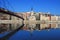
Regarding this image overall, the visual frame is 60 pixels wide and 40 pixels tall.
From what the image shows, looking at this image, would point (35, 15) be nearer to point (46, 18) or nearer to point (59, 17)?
point (46, 18)

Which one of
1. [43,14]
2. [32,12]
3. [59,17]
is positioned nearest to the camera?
[32,12]

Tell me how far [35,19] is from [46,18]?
2.74 metres

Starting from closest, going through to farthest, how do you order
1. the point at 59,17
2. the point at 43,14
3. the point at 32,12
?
the point at 32,12, the point at 43,14, the point at 59,17

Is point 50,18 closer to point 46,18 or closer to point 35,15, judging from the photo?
point 46,18

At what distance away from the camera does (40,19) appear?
31.2 m

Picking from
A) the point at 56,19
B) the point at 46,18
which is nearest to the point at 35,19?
the point at 46,18

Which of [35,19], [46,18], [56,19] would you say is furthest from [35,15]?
[56,19]

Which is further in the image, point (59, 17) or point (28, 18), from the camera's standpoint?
point (59, 17)

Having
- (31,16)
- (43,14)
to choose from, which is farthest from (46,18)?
(31,16)

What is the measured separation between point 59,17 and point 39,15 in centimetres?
573

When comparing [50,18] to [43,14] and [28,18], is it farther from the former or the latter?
[28,18]

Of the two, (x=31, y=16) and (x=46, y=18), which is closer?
(x=31, y=16)

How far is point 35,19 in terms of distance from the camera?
29875 mm

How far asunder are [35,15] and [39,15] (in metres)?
0.83
